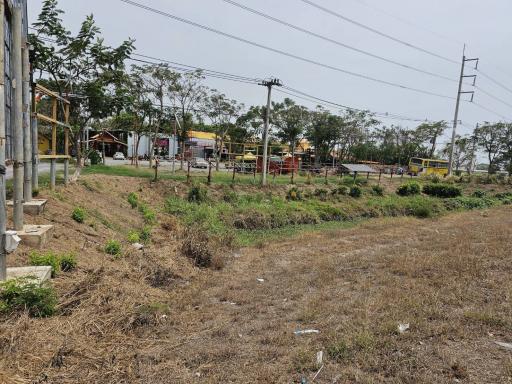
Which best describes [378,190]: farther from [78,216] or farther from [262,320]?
[262,320]

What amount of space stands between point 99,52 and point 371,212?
1745cm

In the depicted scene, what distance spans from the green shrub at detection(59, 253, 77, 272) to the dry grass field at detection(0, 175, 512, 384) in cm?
17

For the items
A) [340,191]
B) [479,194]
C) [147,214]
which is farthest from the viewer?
[479,194]

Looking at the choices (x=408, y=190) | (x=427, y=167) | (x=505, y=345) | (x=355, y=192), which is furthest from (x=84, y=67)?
(x=427, y=167)

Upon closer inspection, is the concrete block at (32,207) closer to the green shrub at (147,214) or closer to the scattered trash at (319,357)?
the green shrub at (147,214)

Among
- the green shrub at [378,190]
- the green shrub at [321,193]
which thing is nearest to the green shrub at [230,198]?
the green shrub at [321,193]

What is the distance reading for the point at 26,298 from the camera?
4.42 meters

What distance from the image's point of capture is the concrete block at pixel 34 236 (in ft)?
20.0

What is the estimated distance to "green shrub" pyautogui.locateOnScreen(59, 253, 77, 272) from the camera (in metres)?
5.95

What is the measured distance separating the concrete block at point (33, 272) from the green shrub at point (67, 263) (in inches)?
24.8

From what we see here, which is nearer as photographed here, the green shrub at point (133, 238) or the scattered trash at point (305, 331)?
the scattered trash at point (305, 331)

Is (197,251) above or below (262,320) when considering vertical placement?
below

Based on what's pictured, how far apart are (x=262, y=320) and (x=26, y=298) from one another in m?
2.96

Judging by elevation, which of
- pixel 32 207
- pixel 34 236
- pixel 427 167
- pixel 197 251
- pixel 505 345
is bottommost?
pixel 197 251
